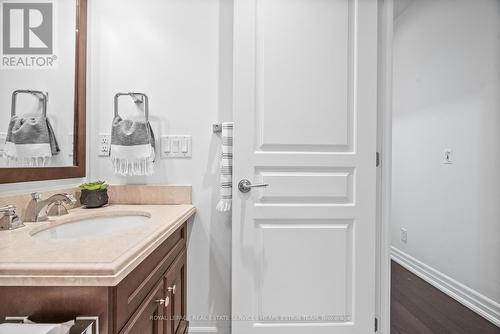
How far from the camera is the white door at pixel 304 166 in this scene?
4.20ft

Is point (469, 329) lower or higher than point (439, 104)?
lower

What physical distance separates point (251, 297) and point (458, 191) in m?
1.84

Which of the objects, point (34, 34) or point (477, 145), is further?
point (477, 145)

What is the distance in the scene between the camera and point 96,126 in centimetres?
142

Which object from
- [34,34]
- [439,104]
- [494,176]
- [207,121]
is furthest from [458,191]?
[34,34]

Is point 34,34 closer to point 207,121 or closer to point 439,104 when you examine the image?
point 207,121

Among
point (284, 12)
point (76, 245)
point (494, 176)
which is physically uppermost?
point (284, 12)

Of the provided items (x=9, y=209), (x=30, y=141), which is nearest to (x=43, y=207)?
(x=9, y=209)

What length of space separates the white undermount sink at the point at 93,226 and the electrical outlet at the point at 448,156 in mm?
2310

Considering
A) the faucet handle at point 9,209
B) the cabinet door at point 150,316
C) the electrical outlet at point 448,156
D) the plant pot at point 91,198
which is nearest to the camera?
the cabinet door at point 150,316

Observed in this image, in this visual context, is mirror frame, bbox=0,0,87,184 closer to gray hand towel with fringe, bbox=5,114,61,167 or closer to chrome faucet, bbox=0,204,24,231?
gray hand towel with fringe, bbox=5,114,61,167

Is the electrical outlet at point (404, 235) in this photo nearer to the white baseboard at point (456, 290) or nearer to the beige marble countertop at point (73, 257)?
the white baseboard at point (456, 290)

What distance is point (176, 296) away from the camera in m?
1.13

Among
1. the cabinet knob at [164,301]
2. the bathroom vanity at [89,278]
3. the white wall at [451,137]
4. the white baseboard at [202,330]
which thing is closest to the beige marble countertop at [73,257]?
the bathroom vanity at [89,278]
